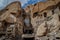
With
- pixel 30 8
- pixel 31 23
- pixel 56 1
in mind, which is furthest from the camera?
pixel 30 8

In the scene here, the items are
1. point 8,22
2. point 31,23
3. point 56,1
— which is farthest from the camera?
point 31,23

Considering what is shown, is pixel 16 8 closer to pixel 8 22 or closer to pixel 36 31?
pixel 8 22

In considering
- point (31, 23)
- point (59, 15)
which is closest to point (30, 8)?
point (31, 23)

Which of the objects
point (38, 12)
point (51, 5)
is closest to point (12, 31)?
point (38, 12)

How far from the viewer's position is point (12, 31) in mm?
7578

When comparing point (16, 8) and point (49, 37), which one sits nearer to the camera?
point (49, 37)

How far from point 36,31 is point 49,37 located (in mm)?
1036

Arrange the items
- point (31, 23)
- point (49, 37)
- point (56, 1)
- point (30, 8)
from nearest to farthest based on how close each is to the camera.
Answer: point (49, 37) < point (56, 1) < point (31, 23) < point (30, 8)

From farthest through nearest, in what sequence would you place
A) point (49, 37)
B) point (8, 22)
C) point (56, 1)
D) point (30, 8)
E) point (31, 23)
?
1. point (30, 8)
2. point (31, 23)
3. point (8, 22)
4. point (56, 1)
5. point (49, 37)

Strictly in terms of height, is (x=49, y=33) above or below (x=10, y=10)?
below

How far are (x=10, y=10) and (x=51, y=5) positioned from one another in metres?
2.13

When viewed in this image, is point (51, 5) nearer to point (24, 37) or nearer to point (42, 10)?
point (42, 10)

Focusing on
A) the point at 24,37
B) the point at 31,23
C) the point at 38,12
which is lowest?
the point at 24,37

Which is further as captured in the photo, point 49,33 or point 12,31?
point 12,31
